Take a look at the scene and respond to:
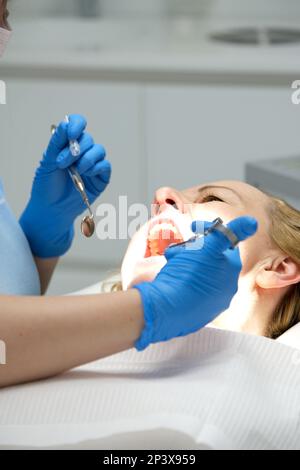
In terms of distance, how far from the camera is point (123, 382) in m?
1.25

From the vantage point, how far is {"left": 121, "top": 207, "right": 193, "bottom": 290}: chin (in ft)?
4.91

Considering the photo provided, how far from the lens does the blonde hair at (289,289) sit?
63.7 inches

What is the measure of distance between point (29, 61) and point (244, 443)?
2.05 metres

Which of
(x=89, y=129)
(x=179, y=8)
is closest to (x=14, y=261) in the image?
(x=89, y=129)

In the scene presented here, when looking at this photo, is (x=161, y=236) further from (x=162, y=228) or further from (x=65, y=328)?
(x=65, y=328)

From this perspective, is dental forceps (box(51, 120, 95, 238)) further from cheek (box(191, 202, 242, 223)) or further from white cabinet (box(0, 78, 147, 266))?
white cabinet (box(0, 78, 147, 266))

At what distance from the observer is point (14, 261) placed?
5.42 ft

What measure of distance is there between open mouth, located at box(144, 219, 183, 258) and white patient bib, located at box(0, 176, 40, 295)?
286 millimetres

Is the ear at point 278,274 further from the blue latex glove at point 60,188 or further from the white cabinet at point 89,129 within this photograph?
the white cabinet at point 89,129

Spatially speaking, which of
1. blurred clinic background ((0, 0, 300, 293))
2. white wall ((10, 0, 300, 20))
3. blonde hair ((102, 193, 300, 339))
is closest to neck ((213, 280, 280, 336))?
blonde hair ((102, 193, 300, 339))

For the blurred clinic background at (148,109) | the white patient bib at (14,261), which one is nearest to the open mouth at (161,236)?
the white patient bib at (14,261)

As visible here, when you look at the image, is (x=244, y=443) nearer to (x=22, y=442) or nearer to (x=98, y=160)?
(x=22, y=442)

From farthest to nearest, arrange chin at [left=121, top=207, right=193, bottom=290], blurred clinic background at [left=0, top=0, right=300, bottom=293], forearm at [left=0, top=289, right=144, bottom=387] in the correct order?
1. blurred clinic background at [left=0, top=0, right=300, bottom=293]
2. chin at [left=121, top=207, right=193, bottom=290]
3. forearm at [left=0, top=289, right=144, bottom=387]

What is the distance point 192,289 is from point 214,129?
1.71 meters
